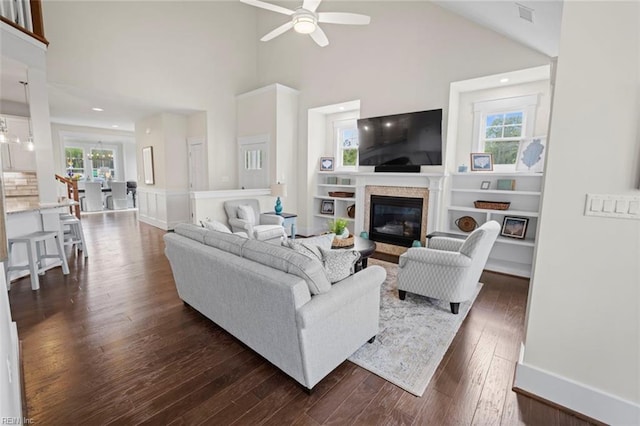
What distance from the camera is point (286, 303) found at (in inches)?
68.6

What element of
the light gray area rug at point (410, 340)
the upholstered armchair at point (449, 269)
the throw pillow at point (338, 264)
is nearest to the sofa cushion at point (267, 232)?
the light gray area rug at point (410, 340)

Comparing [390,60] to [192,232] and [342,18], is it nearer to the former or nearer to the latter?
[342,18]

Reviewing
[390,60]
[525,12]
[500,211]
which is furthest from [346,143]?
[525,12]

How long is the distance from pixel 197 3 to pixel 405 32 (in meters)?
4.30

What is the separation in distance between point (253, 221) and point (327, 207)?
1.84 meters

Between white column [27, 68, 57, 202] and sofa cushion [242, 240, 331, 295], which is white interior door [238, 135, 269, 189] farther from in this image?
sofa cushion [242, 240, 331, 295]

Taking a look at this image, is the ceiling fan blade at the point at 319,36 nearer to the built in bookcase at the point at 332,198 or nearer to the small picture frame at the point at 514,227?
the built in bookcase at the point at 332,198

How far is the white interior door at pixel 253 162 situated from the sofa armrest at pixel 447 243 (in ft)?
13.2

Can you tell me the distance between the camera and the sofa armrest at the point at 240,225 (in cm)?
473

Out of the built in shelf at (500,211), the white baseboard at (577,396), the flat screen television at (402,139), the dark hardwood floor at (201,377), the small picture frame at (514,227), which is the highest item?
the flat screen television at (402,139)

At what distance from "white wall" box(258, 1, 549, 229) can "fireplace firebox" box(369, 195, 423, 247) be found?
145 centimetres

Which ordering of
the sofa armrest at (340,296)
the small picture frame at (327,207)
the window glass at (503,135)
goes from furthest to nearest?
the small picture frame at (327,207)
the window glass at (503,135)
the sofa armrest at (340,296)

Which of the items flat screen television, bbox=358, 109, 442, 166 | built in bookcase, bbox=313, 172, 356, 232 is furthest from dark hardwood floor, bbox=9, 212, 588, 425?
built in bookcase, bbox=313, 172, 356, 232

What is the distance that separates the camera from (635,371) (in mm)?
1597
